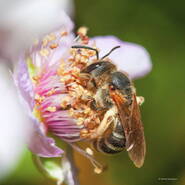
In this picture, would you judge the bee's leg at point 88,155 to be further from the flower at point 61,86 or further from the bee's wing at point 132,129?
the bee's wing at point 132,129

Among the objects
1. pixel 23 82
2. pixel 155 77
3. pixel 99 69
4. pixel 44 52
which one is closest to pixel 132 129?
pixel 99 69

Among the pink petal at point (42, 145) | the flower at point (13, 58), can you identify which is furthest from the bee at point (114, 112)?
the flower at point (13, 58)

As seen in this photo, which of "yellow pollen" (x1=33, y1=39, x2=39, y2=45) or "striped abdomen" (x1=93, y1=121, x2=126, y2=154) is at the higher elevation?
"yellow pollen" (x1=33, y1=39, x2=39, y2=45)

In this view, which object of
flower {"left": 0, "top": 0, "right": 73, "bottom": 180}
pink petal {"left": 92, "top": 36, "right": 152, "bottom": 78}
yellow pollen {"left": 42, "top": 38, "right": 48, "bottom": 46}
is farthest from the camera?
pink petal {"left": 92, "top": 36, "right": 152, "bottom": 78}

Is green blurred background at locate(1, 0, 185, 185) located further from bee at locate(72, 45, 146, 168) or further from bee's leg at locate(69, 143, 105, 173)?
bee at locate(72, 45, 146, 168)

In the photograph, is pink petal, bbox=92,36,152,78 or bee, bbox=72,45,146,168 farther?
pink petal, bbox=92,36,152,78

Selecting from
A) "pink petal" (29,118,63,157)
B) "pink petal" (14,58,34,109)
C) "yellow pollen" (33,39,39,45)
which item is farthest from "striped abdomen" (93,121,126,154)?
"yellow pollen" (33,39,39,45)

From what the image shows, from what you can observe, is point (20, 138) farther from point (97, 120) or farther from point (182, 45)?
point (182, 45)

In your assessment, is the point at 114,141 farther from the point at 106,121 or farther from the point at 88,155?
the point at 88,155
